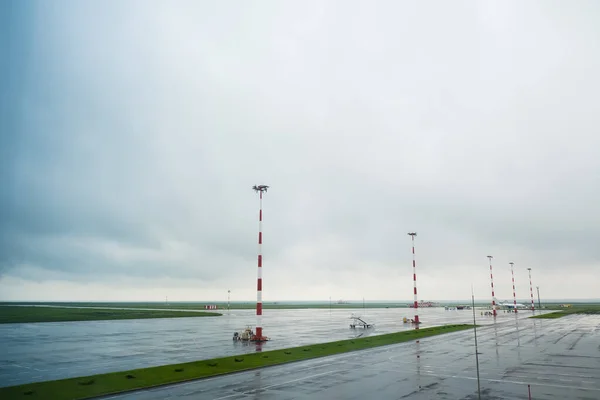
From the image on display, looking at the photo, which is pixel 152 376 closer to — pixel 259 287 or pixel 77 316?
pixel 259 287

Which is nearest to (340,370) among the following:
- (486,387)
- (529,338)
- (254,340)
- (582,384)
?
(486,387)

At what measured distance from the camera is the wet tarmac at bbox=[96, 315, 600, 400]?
2208 cm

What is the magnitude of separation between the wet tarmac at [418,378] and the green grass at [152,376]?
1380 millimetres

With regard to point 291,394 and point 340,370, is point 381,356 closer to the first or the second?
point 340,370

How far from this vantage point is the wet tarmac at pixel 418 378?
22078mm

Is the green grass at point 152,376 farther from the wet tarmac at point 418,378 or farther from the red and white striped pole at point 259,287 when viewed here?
the red and white striped pole at point 259,287

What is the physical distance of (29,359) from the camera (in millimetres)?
35281

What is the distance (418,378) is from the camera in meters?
26.3

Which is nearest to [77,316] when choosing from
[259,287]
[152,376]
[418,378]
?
[259,287]

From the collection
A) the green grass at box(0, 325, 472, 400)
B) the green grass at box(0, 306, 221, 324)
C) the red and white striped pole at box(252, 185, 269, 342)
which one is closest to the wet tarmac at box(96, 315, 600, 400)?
the green grass at box(0, 325, 472, 400)

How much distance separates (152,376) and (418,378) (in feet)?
59.8

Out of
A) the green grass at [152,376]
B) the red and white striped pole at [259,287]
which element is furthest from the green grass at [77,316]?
the green grass at [152,376]

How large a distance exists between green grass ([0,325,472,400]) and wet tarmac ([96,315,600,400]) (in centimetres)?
138

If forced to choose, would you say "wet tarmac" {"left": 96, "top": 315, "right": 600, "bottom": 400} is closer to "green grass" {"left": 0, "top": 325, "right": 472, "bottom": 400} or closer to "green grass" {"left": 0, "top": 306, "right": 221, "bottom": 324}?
"green grass" {"left": 0, "top": 325, "right": 472, "bottom": 400}
